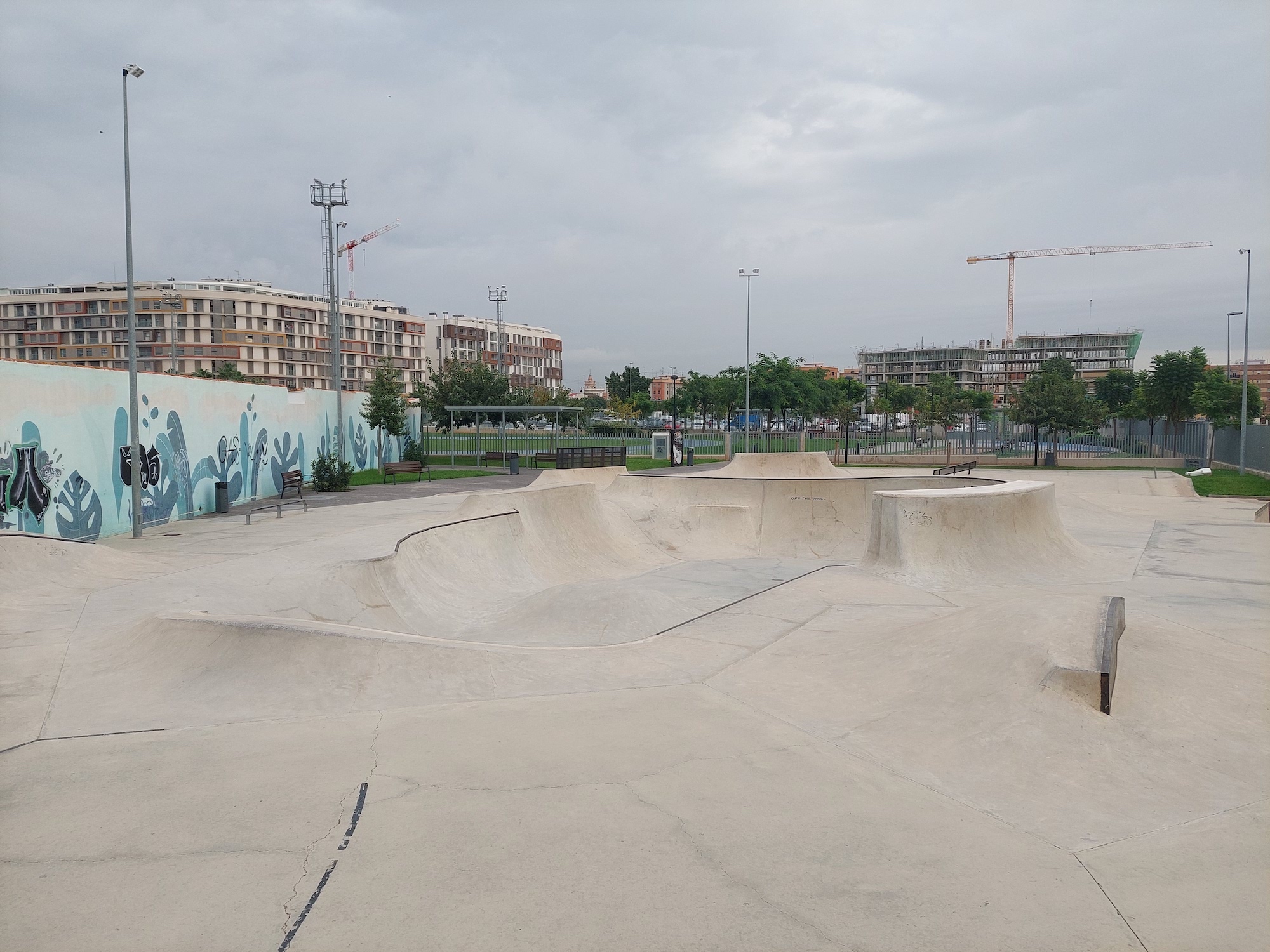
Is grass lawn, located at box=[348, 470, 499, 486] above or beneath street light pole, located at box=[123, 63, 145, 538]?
beneath

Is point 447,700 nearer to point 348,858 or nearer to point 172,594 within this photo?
point 348,858

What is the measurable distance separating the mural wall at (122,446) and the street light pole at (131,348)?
0.68 metres

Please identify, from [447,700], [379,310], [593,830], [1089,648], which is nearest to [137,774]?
[447,700]

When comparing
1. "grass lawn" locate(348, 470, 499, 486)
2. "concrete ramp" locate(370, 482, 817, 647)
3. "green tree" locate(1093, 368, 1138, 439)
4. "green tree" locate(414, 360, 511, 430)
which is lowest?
"concrete ramp" locate(370, 482, 817, 647)

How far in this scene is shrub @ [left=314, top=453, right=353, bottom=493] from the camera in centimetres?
2403

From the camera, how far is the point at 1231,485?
27188mm

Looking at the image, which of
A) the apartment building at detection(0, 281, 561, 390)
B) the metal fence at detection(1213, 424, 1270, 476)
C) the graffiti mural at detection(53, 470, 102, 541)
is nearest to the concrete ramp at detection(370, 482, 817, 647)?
the graffiti mural at detection(53, 470, 102, 541)

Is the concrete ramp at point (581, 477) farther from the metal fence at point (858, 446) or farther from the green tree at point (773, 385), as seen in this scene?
the green tree at point (773, 385)

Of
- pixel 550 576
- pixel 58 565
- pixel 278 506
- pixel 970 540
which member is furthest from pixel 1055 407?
pixel 58 565

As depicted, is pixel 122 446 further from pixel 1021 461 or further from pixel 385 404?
pixel 1021 461

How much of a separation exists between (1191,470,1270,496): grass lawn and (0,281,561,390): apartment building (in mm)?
80805

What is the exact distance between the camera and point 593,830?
410 cm

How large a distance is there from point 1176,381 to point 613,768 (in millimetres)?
48019

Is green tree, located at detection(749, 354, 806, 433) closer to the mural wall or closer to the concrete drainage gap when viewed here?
the mural wall
